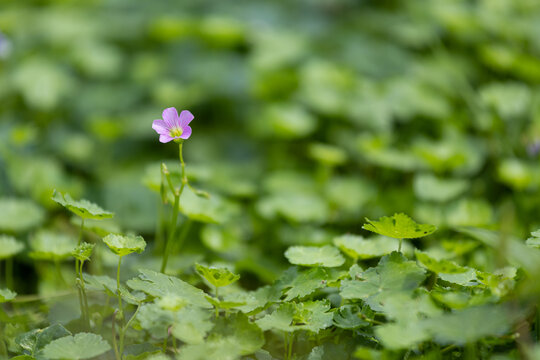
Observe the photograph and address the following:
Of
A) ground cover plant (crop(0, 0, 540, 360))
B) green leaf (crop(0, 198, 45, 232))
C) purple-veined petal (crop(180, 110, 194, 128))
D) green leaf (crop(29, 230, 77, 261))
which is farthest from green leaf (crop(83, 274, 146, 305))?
green leaf (crop(0, 198, 45, 232))

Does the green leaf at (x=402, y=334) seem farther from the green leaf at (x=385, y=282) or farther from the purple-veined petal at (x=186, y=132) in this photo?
the purple-veined petal at (x=186, y=132)

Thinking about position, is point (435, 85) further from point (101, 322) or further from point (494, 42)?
point (101, 322)

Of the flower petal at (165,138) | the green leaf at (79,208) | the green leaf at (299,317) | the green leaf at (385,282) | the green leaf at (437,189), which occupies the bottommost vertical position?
the green leaf at (437,189)

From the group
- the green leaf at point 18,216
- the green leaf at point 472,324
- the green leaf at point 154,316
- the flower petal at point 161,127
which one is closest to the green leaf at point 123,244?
the green leaf at point 154,316

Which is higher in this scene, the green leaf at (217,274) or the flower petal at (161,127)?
the flower petal at (161,127)

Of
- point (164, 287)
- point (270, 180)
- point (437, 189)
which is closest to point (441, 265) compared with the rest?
point (164, 287)

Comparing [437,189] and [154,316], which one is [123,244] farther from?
[437,189]
